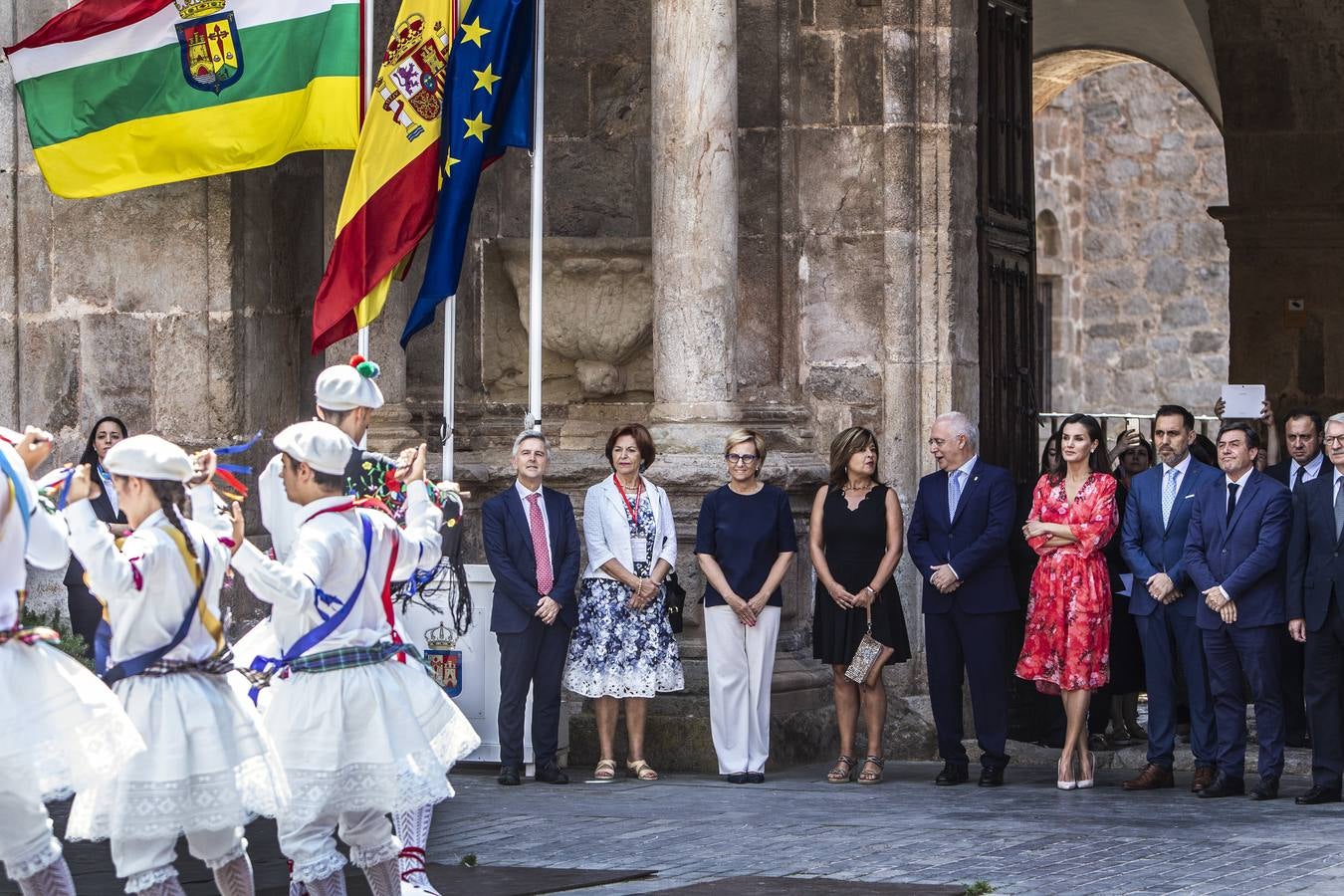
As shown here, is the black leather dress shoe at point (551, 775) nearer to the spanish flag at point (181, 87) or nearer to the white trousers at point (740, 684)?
the white trousers at point (740, 684)

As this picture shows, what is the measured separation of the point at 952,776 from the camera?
11320mm

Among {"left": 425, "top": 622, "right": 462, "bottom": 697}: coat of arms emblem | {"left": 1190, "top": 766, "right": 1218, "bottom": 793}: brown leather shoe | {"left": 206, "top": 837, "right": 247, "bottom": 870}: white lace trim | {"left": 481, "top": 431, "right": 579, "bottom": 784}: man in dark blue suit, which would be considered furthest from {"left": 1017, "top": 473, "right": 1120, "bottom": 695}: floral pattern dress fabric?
{"left": 206, "top": 837, "right": 247, "bottom": 870}: white lace trim

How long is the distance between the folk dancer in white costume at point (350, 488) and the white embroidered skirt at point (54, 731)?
0.75 metres

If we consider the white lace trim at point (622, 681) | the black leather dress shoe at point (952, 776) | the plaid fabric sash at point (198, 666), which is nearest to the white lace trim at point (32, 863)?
the plaid fabric sash at point (198, 666)

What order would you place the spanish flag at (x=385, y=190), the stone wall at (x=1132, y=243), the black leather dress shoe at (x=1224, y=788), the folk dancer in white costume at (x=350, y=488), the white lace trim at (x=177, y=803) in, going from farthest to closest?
the stone wall at (x=1132, y=243), the spanish flag at (x=385, y=190), the black leather dress shoe at (x=1224, y=788), the folk dancer in white costume at (x=350, y=488), the white lace trim at (x=177, y=803)

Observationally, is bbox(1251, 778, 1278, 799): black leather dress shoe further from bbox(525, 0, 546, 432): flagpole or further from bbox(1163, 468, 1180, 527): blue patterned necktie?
bbox(525, 0, 546, 432): flagpole

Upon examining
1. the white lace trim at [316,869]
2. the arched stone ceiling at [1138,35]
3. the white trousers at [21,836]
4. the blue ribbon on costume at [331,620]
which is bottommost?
the white lace trim at [316,869]

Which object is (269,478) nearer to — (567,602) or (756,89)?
(567,602)

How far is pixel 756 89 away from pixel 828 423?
1.83m

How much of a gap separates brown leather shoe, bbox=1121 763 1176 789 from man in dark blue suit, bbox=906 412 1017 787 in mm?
621

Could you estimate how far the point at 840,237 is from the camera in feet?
42.4

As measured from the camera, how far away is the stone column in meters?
12.1

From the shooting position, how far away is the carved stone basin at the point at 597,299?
13.0 m

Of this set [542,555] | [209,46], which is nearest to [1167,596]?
[542,555]
